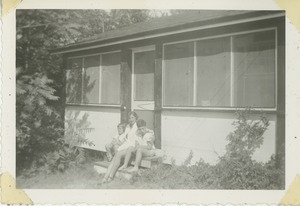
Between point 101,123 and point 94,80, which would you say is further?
point 94,80

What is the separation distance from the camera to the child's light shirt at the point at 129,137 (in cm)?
627

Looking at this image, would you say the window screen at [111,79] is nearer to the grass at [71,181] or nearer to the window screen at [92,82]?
the window screen at [92,82]

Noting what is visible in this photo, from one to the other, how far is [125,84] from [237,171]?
3.10m

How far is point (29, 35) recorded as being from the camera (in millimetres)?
5676

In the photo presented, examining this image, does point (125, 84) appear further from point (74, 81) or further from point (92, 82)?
point (74, 81)

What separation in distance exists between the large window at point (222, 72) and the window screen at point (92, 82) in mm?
1960

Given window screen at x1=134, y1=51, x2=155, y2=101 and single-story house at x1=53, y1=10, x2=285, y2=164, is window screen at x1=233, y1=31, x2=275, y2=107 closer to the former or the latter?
single-story house at x1=53, y1=10, x2=285, y2=164

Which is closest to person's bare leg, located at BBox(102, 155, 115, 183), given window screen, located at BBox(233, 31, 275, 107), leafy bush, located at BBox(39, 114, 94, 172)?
leafy bush, located at BBox(39, 114, 94, 172)

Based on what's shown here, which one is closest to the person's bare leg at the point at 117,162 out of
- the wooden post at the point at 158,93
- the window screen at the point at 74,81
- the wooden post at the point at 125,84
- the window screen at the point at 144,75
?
the wooden post at the point at 158,93

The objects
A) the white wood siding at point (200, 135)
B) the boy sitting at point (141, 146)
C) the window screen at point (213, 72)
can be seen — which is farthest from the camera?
the boy sitting at point (141, 146)

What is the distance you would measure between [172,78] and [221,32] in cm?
129

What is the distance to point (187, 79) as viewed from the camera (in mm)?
A: 6457

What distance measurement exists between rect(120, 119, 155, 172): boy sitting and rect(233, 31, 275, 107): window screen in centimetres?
172

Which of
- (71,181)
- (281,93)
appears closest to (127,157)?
(71,181)
